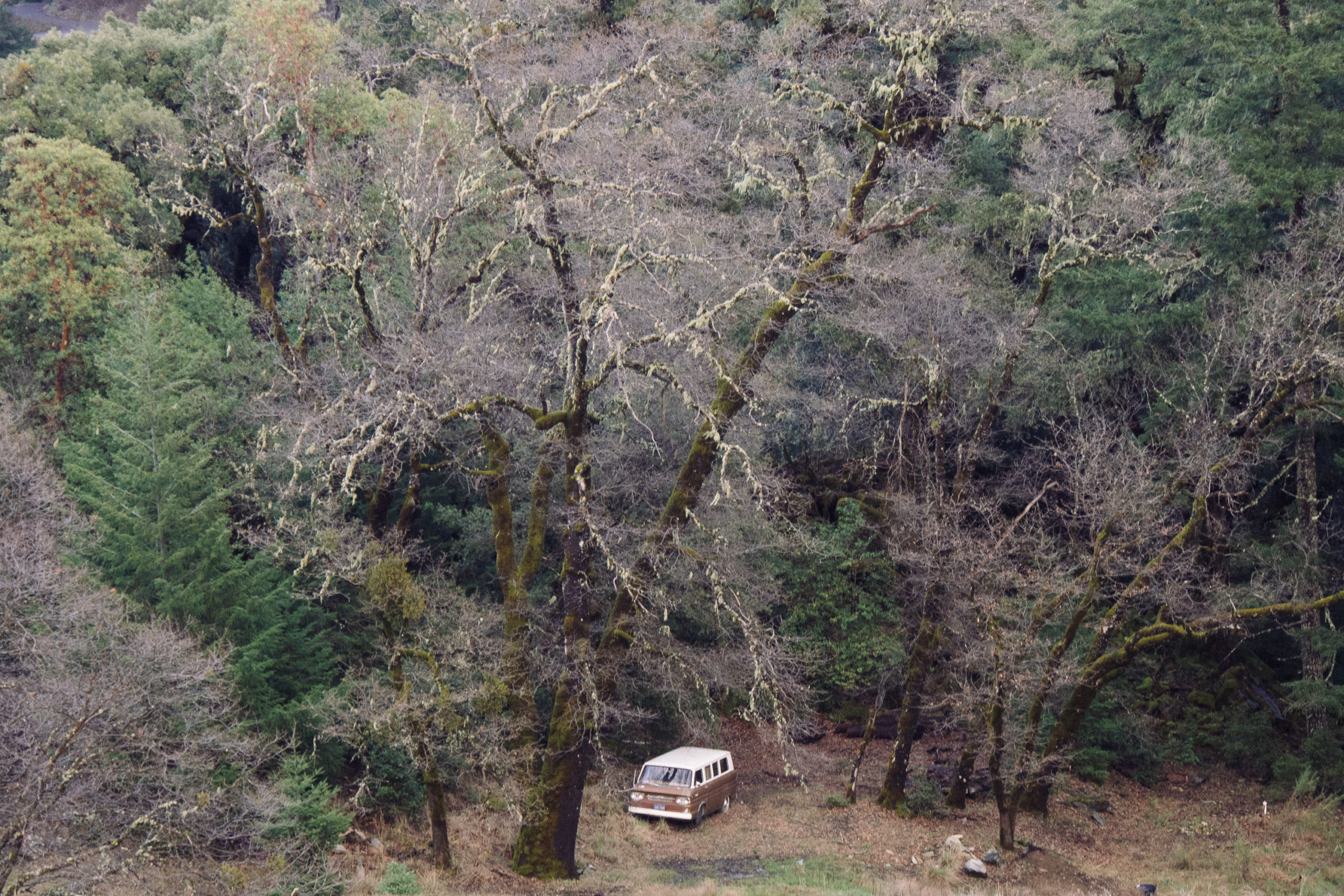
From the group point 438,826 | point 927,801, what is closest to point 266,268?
point 438,826

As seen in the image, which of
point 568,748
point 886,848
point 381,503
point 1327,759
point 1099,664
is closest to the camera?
point 568,748

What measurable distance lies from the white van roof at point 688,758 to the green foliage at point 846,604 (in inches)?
113

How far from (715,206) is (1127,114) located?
10.5 m

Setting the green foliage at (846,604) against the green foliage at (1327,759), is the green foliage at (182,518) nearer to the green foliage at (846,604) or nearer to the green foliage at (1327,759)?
the green foliage at (846,604)

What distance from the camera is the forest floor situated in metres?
15.8

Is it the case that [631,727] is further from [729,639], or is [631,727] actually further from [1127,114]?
[1127,114]

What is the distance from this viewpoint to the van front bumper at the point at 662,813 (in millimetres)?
19562

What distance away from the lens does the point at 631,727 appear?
2261 cm

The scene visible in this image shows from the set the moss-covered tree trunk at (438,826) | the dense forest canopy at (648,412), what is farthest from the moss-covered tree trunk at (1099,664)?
the moss-covered tree trunk at (438,826)

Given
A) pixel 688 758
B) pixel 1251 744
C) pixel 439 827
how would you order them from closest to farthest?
pixel 439 827 → pixel 688 758 → pixel 1251 744

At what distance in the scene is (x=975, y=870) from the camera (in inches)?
663

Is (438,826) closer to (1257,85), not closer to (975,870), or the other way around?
(975,870)

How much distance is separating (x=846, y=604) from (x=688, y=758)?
4763 mm

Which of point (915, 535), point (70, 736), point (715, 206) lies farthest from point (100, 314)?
point (915, 535)
